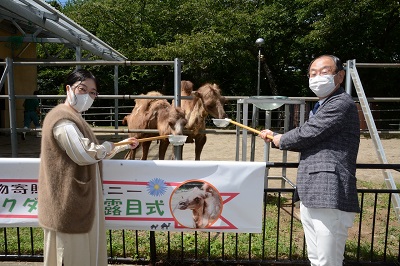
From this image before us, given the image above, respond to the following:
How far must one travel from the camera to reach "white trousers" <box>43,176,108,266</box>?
2334mm

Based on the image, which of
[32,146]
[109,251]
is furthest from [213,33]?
[109,251]

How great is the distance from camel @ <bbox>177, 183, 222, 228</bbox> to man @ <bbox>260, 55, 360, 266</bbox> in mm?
847

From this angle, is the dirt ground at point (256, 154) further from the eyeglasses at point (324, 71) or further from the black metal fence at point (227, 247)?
the eyeglasses at point (324, 71)

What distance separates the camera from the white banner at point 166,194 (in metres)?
2.98

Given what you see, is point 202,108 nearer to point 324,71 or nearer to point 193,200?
point 193,200

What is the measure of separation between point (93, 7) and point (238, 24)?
8242 mm

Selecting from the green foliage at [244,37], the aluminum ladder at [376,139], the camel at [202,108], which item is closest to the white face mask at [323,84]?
the aluminum ladder at [376,139]

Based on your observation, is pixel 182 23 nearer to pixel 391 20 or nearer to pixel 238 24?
pixel 238 24

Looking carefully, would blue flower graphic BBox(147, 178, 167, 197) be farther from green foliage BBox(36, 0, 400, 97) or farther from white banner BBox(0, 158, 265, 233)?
green foliage BBox(36, 0, 400, 97)

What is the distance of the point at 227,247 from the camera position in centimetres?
395

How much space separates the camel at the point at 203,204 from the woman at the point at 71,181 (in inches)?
32.2

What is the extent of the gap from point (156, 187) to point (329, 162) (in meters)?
1.45

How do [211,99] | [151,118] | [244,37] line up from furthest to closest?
1. [244,37]
2. [151,118]
3. [211,99]

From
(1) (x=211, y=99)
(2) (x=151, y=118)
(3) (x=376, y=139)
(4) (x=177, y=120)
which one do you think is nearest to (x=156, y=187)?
(4) (x=177, y=120)
